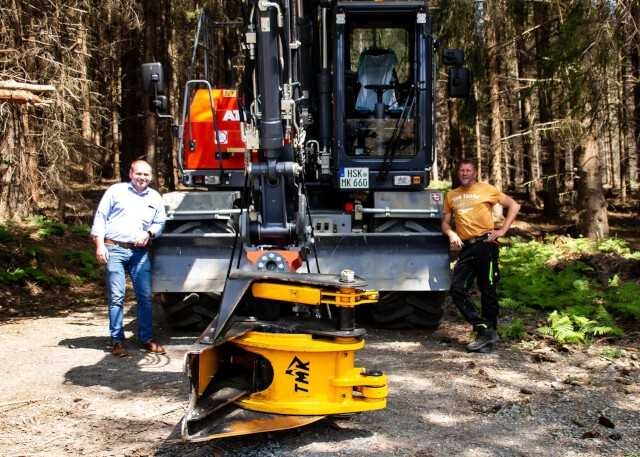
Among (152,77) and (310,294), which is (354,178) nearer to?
(152,77)

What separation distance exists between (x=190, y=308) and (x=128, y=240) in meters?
1.33

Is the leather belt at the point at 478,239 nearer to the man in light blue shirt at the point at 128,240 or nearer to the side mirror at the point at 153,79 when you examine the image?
the man in light blue shirt at the point at 128,240

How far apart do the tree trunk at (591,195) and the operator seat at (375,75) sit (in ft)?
23.9

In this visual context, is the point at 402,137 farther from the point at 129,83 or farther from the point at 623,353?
the point at 129,83

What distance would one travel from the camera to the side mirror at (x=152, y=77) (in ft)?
24.6

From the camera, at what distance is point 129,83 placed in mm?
22172

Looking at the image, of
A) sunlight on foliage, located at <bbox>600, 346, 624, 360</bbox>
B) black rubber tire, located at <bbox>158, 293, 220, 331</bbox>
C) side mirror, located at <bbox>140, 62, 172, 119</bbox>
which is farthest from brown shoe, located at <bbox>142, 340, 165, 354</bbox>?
sunlight on foliage, located at <bbox>600, 346, 624, 360</bbox>

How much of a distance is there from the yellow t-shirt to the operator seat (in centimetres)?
156

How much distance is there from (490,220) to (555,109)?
10.2 meters

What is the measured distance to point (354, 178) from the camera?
9062 mm

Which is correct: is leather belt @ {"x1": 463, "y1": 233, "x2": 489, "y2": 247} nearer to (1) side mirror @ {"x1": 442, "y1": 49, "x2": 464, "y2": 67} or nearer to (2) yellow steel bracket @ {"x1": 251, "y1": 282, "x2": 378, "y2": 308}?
(1) side mirror @ {"x1": 442, "y1": 49, "x2": 464, "y2": 67}

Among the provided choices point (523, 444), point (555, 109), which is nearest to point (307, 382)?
point (523, 444)

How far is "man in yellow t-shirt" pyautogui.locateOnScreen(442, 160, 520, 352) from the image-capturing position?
807cm

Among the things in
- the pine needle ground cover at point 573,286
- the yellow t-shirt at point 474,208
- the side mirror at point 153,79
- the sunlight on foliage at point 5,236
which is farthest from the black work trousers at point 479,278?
the sunlight on foliage at point 5,236
